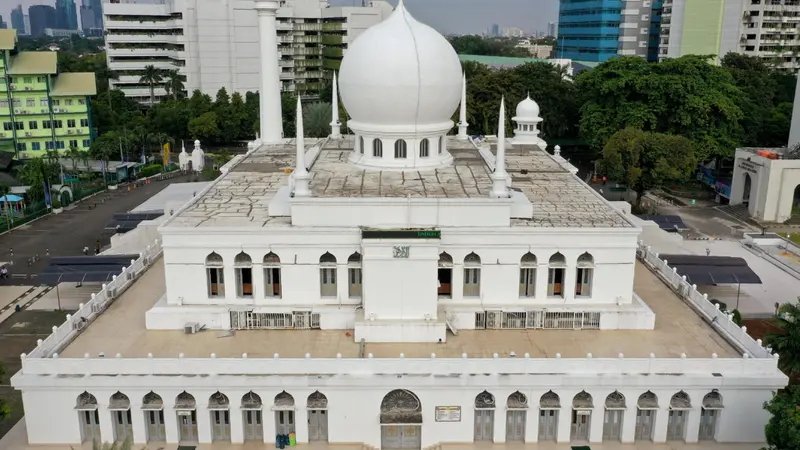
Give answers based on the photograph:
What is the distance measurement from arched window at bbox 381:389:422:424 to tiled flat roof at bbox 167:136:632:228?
8142 mm

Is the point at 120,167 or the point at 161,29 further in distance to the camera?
the point at 161,29

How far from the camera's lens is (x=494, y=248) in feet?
88.2

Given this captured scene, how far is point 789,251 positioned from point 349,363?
34827 millimetres

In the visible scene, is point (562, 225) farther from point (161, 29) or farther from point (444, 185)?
point (161, 29)

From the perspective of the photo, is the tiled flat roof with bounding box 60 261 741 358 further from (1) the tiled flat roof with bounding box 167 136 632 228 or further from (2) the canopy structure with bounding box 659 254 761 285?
(2) the canopy structure with bounding box 659 254 761 285

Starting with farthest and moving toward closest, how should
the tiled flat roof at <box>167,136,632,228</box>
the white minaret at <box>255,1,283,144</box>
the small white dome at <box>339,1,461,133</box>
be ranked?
the white minaret at <box>255,1,283,144</box>
the small white dome at <box>339,1,461,133</box>
the tiled flat roof at <box>167,136,632,228</box>

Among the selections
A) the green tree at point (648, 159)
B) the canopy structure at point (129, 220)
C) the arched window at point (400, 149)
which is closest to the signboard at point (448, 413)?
the arched window at point (400, 149)

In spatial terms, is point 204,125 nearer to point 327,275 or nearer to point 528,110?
point 528,110

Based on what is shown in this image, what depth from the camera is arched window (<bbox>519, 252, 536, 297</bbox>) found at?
2709 centimetres

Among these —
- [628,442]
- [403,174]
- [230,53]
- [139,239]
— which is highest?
[230,53]

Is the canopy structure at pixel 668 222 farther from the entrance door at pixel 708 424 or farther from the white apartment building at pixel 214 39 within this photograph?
the white apartment building at pixel 214 39

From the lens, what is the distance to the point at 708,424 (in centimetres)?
2450

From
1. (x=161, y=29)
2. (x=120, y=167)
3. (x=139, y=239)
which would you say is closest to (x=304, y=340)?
(x=139, y=239)

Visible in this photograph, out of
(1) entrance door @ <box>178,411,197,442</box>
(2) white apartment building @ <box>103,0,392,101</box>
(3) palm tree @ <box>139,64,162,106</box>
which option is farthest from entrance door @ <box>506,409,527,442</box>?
(3) palm tree @ <box>139,64,162,106</box>
